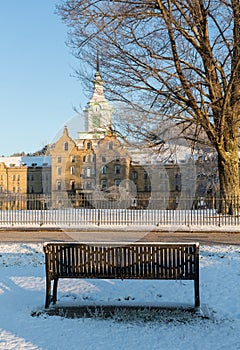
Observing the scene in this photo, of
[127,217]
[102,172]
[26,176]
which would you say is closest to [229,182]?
[127,217]

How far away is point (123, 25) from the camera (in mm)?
16516

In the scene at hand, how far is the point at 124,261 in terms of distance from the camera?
22.2 ft

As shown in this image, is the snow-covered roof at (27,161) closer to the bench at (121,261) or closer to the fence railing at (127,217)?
the fence railing at (127,217)

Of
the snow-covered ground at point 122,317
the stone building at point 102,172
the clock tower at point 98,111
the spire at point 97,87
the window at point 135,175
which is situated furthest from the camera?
the window at point 135,175

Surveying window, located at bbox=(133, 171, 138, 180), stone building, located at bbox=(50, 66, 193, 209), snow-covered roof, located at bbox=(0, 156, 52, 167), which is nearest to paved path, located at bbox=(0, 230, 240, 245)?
stone building, located at bbox=(50, 66, 193, 209)

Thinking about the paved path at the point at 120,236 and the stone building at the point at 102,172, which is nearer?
the paved path at the point at 120,236

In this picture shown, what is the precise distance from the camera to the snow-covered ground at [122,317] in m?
5.18

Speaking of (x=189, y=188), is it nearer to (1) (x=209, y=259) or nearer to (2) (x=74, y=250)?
(1) (x=209, y=259)

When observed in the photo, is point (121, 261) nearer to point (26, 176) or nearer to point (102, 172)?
point (102, 172)

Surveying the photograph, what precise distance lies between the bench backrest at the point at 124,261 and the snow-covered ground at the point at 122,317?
0.48m

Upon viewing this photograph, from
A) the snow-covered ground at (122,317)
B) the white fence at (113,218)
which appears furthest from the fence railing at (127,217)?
the snow-covered ground at (122,317)

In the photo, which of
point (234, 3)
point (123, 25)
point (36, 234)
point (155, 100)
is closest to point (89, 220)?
point (36, 234)

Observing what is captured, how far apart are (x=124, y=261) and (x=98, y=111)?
1334 centimetres

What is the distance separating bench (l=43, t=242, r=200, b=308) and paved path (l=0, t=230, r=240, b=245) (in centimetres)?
859
